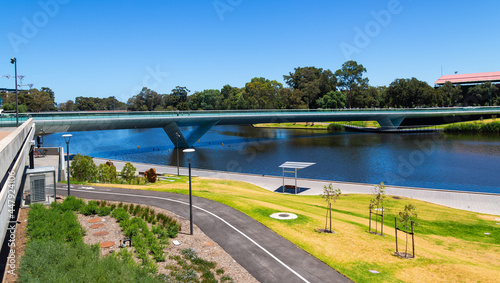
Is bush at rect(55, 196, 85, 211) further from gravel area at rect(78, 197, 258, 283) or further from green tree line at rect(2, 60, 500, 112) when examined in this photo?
green tree line at rect(2, 60, 500, 112)

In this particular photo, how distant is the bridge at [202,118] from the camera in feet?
215

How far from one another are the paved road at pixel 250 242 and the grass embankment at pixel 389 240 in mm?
736

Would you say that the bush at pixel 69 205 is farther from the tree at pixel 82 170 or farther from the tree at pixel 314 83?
the tree at pixel 314 83

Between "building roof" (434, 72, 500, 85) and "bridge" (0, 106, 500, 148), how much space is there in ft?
145

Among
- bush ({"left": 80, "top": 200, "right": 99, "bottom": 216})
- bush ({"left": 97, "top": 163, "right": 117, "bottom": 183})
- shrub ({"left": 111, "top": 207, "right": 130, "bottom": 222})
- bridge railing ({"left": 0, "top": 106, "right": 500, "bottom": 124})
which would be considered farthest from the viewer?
bridge railing ({"left": 0, "top": 106, "right": 500, "bottom": 124})

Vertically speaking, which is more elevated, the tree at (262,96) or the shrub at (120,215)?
the tree at (262,96)

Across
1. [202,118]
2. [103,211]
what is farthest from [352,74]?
[103,211]

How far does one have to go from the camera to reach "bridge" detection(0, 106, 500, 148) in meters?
65.4

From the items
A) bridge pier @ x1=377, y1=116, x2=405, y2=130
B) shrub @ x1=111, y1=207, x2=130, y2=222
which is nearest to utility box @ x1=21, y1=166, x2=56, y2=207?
shrub @ x1=111, y1=207, x2=130, y2=222

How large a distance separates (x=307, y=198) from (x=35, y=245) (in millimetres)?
25020

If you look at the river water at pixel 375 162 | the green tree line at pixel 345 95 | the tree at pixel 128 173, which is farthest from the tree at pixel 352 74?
the tree at pixel 128 173

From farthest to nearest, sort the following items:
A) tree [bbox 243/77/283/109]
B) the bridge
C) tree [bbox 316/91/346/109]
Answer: tree [bbox 243/77/283/109]
tree [bbox 316/91/346/109]
the bridge

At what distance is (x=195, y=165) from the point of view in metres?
60.9

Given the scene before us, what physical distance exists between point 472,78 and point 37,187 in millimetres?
195177
